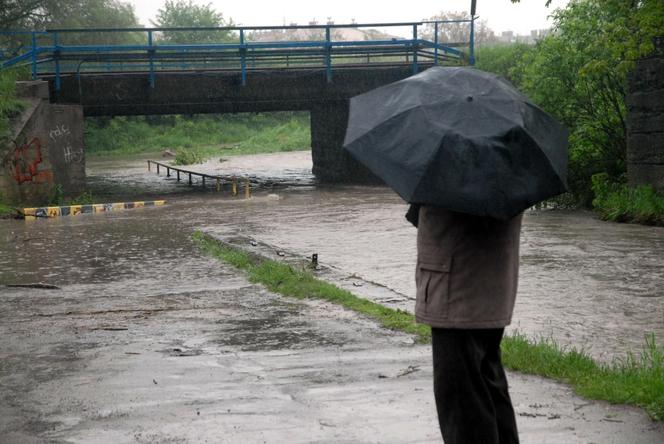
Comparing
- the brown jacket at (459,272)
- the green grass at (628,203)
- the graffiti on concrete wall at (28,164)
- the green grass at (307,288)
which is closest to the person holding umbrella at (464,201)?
the brown jacket at (459,272)

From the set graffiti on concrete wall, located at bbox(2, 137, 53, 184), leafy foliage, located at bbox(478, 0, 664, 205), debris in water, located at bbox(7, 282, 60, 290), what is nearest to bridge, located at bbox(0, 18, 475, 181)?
graffiti on concrete wall, located at bbox(2, 137, 53, 184)

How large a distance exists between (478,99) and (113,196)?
2481 cm

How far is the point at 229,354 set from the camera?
23.1 feet

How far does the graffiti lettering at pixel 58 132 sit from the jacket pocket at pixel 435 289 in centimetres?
2148

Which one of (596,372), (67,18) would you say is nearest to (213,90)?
(596,372)

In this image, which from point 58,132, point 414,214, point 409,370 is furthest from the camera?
point 58,132

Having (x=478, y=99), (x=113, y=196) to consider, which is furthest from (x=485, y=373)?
(x=113, y=196)

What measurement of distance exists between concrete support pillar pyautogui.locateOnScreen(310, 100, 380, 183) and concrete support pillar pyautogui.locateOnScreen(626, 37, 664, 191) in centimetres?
1353

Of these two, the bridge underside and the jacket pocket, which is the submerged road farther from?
the bridge underside

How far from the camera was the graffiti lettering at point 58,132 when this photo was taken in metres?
24.1

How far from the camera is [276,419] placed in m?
5.31

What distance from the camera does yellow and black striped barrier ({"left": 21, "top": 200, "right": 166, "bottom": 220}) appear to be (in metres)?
20.5

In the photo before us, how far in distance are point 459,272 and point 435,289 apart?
0.12 m

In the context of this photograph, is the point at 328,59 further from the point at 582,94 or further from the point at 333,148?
the point at 582,94
